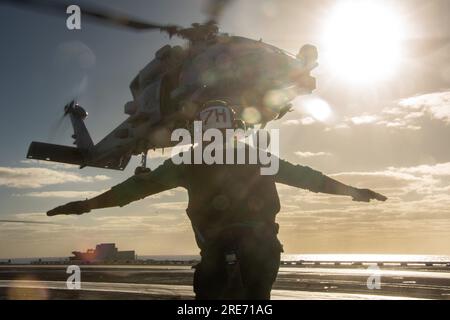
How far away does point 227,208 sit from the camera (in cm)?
349

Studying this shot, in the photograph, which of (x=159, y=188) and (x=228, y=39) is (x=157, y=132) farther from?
(x=159, y=188)

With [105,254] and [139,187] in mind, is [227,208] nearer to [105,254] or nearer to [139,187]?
[139,187]

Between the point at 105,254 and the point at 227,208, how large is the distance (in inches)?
4204

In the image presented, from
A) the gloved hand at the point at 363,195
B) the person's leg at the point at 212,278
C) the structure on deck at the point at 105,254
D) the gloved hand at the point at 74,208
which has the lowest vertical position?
the structure on deck at the point at 105,254

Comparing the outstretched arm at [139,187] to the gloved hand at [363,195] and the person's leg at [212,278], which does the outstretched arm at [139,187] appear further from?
the gloved hand at [363,195]

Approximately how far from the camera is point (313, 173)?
3900mm

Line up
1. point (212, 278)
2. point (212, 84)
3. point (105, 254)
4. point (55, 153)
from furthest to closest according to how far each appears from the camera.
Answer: point (105, 254)
point (55, 153)
point (212, 84)
point (212, 278)

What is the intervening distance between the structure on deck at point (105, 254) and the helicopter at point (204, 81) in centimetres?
8474

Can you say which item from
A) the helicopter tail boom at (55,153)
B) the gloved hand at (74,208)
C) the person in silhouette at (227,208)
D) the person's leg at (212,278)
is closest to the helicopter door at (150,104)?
the helicopter tail boom at (55,153)

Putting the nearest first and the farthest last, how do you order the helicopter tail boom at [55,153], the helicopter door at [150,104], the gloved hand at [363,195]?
1. the gloved hand at [363,195]
2. the helicopter door at [150,104]
3. the helicopter tail boom at [55,153]

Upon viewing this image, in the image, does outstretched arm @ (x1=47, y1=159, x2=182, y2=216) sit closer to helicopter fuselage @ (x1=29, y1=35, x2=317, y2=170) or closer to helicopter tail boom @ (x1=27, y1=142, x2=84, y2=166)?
helicopter fuselage @ (x1=29, y1=35, x2=317, y2=170)

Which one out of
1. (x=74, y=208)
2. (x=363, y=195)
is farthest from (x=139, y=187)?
(x=363, y=195)

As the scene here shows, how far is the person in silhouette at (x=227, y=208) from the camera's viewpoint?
3.38m

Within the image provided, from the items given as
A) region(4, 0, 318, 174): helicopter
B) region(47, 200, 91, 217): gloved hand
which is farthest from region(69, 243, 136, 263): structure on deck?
region(47, 200, 91, 217): gloved hand
